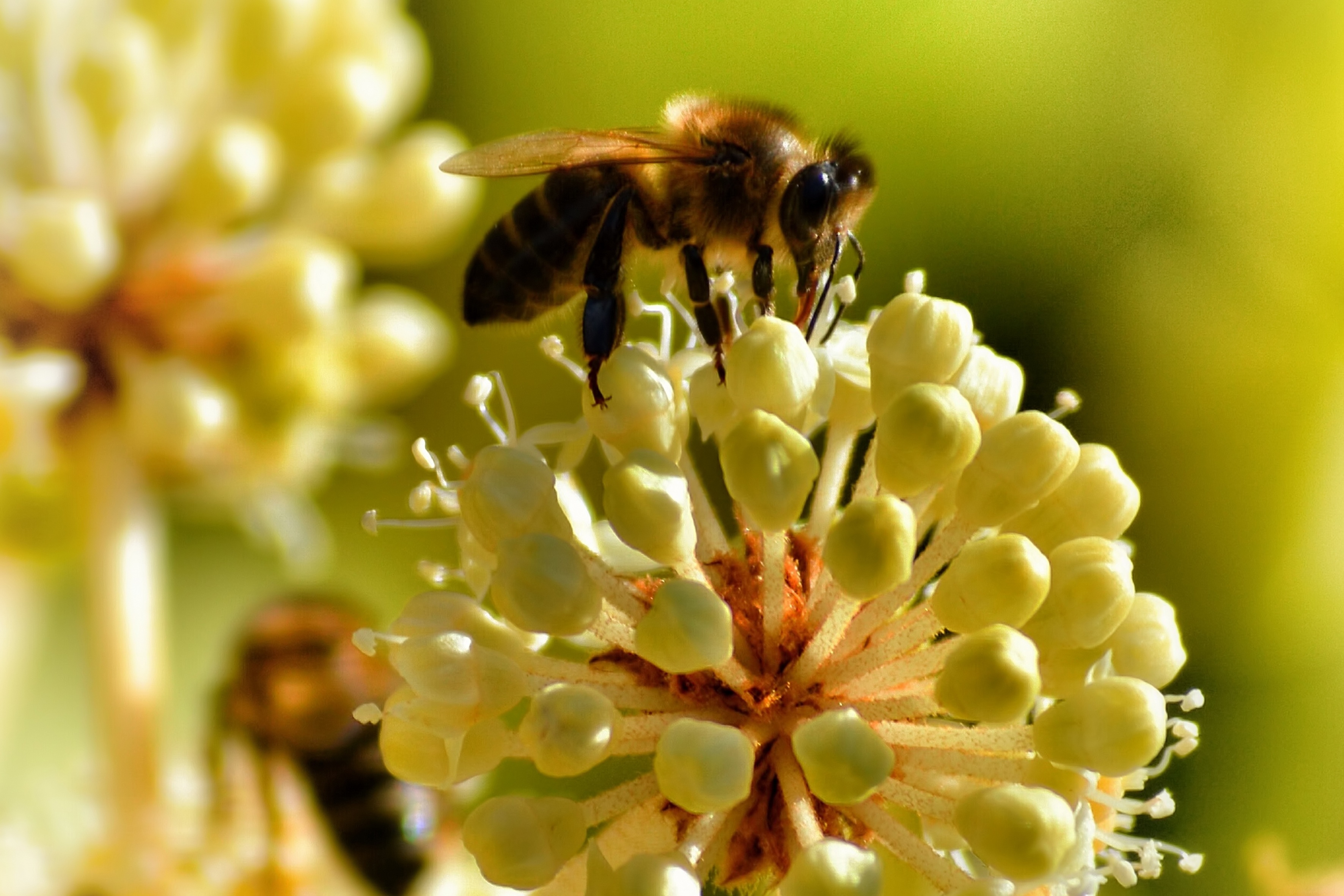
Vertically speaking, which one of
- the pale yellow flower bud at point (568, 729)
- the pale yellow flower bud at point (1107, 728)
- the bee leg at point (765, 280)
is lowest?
the pale yellow flower bud at point (568, 729)

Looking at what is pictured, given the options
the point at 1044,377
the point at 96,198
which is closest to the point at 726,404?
the point at 1044,377

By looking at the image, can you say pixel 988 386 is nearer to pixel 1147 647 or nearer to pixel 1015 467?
pixel 1015 467

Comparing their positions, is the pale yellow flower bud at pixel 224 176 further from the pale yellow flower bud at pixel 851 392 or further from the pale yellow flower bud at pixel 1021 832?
the pale yellow flower bud at pixel 1021 832

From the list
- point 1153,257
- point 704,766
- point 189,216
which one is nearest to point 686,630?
point 704,766

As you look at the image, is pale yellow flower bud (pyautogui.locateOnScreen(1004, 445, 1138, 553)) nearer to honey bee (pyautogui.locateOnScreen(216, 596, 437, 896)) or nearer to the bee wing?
the bee wing

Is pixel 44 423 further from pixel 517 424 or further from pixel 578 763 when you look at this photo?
pixel 578 763

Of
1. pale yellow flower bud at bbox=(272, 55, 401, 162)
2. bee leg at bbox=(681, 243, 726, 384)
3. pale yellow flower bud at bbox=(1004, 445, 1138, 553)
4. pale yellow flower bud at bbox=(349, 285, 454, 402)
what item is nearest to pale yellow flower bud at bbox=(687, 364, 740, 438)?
bee leg at bbox=(681, 243, 726, 384)

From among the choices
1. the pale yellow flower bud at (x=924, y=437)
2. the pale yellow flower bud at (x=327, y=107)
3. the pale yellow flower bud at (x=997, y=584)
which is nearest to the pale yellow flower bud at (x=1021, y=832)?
the pale yellow flower bud at (x=997, y=584)
